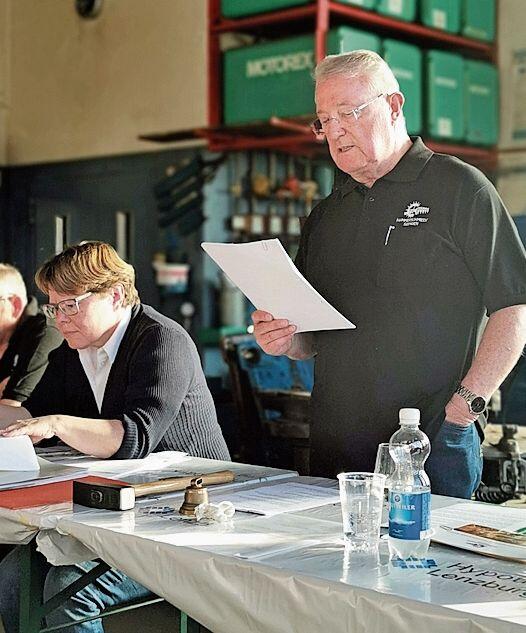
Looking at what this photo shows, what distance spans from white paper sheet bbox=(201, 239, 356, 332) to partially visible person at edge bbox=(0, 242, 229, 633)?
417 mm

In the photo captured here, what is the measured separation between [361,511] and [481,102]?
5161 millimetres

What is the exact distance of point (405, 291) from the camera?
103 inches

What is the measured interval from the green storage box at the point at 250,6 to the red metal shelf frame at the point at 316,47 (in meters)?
0.03

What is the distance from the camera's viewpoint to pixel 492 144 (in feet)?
21.8

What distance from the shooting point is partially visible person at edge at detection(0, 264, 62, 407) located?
3648 millimetres

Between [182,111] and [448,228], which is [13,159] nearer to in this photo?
[182,111]

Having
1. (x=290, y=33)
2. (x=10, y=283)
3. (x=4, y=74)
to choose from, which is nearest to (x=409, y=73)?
(x=290, y=33)

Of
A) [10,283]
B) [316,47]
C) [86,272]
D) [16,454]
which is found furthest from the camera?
[316,47]

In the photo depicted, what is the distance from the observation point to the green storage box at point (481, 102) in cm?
655

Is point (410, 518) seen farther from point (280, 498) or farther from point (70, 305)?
point (70, 305)

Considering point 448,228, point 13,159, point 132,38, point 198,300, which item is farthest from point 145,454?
point 13,159

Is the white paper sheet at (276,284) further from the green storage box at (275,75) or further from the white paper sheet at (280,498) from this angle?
Result: the green storage box at (275,75)

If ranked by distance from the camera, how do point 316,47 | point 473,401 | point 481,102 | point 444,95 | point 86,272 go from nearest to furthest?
point 473,401
point 86,272
point 316,47
point 444,95
point 481,102

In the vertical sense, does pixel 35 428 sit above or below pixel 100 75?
below
